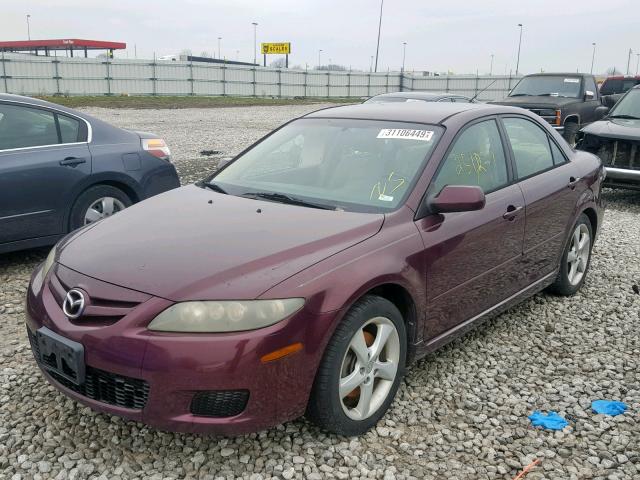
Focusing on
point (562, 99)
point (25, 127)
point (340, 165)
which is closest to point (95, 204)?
point (25, 127)

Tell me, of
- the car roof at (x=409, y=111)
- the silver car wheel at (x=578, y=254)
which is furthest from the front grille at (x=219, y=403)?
the silver car wheel at (x=578, y=254)

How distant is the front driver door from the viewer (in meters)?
3.51

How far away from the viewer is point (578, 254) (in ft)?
17.3

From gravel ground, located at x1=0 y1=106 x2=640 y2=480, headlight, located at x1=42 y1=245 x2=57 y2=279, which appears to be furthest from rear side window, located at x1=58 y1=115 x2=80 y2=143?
headlight, located at x1=42 y1=245 x2=57 y2=279

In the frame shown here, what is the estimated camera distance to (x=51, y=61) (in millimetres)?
32875

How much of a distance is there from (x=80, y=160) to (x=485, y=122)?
3589 mm

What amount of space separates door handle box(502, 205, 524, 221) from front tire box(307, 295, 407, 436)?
1236mm

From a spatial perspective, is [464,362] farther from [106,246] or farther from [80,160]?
[80,160]

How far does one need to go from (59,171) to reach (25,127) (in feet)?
1.68

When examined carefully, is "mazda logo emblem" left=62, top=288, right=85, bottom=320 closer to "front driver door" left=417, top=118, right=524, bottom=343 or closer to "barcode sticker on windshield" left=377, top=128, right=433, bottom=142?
"front driver door" left=417, top=118, right=524, bottom=343

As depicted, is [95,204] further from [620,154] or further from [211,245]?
[620,154]

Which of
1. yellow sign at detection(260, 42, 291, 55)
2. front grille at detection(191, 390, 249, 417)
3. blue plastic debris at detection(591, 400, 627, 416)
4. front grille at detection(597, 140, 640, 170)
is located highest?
yellow sign at detection(260, 42, 291, 55)

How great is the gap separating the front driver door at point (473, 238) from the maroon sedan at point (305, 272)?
0.01m

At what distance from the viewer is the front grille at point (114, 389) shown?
265 cm
